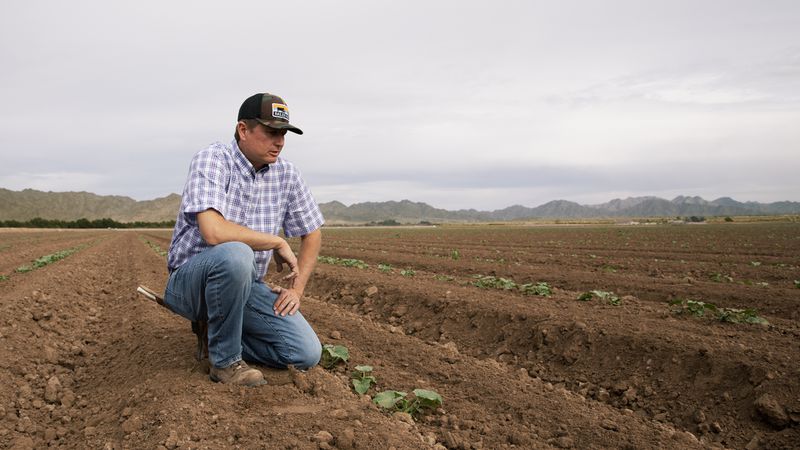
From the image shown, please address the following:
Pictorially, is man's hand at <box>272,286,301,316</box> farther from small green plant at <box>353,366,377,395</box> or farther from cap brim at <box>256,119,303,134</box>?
cap brim at <box>256,119,303,134</box>

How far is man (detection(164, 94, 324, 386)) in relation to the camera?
3754 mm

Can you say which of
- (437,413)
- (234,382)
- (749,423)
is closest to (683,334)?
(749,423)

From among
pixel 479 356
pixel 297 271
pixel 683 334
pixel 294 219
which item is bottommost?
pixel 479 356

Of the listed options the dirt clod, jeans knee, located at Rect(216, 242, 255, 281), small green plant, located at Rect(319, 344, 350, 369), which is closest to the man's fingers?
jeans knee, located at Rect(216, 242, 255, 281)

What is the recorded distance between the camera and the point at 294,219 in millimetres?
4660

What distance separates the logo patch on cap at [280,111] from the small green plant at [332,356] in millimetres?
2093

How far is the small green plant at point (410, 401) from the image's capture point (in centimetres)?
374

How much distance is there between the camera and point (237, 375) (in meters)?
3.91

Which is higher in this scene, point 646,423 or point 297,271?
point 297,271

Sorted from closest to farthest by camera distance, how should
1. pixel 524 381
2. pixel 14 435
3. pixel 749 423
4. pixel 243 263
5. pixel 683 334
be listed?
1. pixel 14 435
2. pixel 243 263
3. pixel 749 423
4. pixel 524 381
5. pixel 683 334

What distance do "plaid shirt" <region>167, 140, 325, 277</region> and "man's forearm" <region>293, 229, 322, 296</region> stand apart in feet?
0.23

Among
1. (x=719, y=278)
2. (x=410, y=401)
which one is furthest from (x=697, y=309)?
(x=719, y=278)

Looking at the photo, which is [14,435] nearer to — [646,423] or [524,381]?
[524,381]

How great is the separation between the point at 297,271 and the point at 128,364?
6.16 feet
